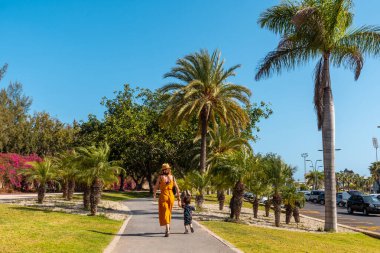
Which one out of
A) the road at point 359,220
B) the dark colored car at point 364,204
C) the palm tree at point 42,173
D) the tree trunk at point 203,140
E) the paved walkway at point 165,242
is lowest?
the road at point 359,220

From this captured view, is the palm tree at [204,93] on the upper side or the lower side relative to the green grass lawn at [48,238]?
upper

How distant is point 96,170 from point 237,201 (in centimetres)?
668

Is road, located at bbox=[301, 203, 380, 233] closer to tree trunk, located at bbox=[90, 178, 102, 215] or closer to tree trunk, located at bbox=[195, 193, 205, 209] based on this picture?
tree trunk, located at bbox=[195, 193, 205, 209]

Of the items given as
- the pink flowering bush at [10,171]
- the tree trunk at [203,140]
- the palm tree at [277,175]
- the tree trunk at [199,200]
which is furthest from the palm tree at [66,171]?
the pink flowering bush at [10,171]

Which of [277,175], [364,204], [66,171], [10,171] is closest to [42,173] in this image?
[66,171]

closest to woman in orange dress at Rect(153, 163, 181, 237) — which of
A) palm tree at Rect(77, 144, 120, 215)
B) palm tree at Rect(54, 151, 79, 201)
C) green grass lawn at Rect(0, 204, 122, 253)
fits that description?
green grass lawn at Rect(0, 204, 122, 253)

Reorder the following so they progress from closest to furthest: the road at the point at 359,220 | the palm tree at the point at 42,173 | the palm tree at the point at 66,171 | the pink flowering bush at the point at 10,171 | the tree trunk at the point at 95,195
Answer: the tree trunk at the point at 95,195
the palm tree at the point at 42,173
the road at the point at 359,220
the palm tree at the point at 66,171
the pink flowering bush at the point at 10,171

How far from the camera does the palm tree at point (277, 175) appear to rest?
1874cm

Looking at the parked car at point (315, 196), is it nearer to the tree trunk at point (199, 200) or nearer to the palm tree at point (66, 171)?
the tree trunk at point (199, 200)

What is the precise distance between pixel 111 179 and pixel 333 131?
10.8 m

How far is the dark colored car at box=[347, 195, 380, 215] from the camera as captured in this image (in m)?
31.8

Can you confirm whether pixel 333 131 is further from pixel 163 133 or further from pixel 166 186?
pixel 163 133

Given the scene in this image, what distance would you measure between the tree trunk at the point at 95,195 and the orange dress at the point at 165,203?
23.8 ft

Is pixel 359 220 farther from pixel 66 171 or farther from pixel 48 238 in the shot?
pixel 48 238
